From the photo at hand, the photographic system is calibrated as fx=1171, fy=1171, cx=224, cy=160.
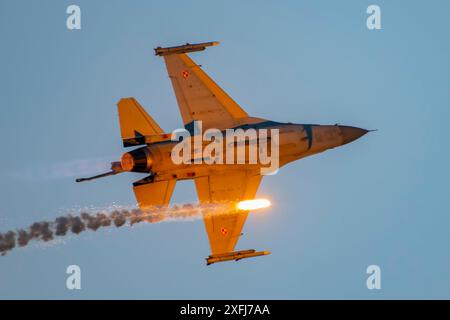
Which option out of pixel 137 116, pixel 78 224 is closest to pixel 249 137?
pixel 137 116

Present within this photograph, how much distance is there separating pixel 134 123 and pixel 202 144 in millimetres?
2758

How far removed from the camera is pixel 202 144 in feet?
145

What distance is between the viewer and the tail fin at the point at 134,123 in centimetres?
4438

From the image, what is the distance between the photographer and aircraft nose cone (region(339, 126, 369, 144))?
46.6m

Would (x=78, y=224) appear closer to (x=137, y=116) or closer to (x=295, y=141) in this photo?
(x=137, y=116)

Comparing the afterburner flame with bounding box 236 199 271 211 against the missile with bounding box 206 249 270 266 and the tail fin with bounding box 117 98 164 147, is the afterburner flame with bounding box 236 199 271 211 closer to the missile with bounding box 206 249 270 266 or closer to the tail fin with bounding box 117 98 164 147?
the missile with bounding box 206 249 270 266

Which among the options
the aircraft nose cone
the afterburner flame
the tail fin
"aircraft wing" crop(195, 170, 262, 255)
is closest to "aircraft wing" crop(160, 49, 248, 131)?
the tail fin

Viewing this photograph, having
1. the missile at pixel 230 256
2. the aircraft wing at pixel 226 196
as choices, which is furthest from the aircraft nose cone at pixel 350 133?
the missile at pixel 230 256

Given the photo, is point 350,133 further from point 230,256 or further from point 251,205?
point 230,256

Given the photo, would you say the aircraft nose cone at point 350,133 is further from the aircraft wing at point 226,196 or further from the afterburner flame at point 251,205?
the afterburner flame at point 251,205

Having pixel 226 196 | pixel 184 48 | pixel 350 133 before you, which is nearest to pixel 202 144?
pixel 226 196

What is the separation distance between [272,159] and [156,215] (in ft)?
16.4

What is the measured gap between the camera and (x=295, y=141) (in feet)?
149

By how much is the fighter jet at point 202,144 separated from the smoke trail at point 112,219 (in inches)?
12.9
